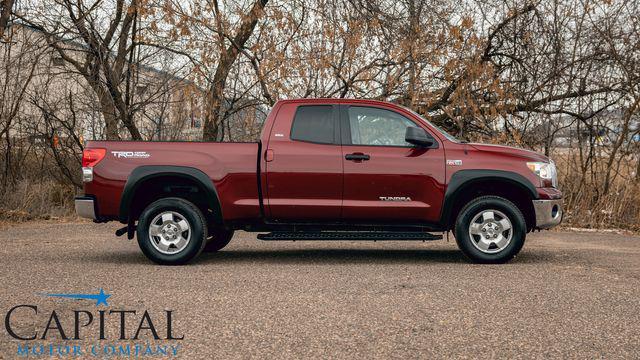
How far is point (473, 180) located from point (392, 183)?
92 centimetres

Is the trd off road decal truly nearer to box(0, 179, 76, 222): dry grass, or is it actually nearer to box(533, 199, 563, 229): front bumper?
box(533, 199, 563, 229): front bumper

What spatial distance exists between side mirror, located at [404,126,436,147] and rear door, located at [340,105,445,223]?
9 cm

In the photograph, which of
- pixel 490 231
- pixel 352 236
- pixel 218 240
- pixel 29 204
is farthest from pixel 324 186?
pixel 29 204

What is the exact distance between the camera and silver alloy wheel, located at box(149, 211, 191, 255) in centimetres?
820

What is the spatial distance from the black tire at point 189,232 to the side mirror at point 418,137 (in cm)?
251

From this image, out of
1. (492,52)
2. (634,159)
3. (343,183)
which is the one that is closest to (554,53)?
(492,52)

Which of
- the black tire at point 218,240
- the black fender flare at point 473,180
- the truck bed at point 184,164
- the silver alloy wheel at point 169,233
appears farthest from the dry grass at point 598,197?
the silver alloy wheel at point 169,233

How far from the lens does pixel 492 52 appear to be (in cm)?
1484

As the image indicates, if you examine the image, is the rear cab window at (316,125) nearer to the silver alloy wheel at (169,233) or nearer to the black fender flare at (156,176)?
the black fender flare at (156,176)

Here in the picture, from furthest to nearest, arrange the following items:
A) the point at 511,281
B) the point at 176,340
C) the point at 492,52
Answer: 1. the point at 492,52
2. the point at 511,281
3. the point at 176,340

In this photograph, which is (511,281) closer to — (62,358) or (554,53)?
(62,358)

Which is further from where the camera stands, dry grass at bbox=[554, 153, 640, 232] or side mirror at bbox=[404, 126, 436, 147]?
dry grass at bbox=[554, 153, 640, 232]

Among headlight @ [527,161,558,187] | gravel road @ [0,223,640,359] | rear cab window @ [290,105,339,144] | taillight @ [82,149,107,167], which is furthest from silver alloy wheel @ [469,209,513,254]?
taillight @ [82,149,107,167]

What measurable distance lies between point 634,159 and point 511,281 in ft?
26.3
